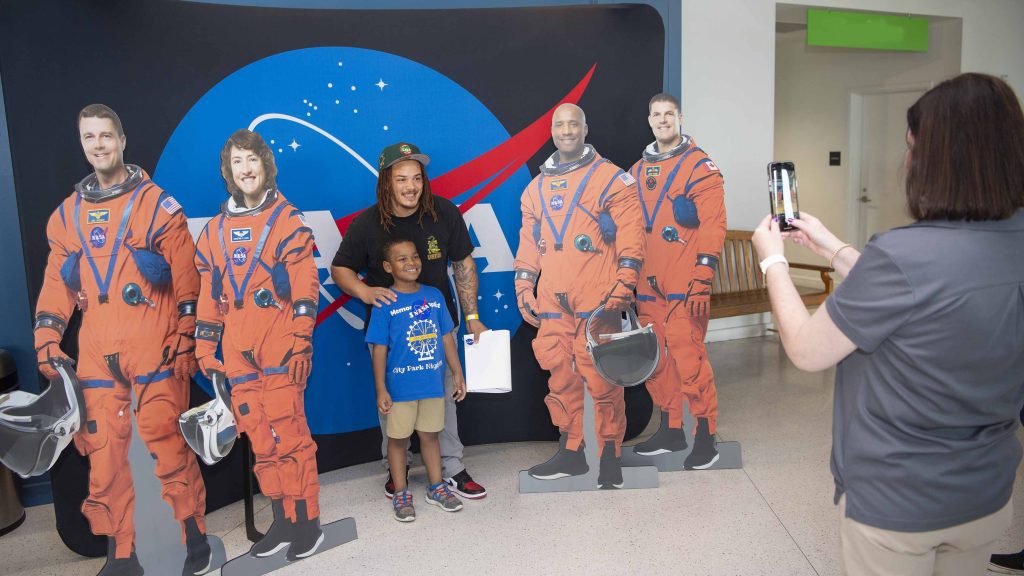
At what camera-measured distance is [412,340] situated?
3355 millimetres

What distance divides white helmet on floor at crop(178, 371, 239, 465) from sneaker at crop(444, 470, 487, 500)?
3.78ft

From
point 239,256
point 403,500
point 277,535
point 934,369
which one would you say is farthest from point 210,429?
point 934,369

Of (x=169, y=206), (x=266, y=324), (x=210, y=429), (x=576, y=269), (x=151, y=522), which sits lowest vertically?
(x=151, y=522)

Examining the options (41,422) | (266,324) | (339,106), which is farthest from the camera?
(339,106)

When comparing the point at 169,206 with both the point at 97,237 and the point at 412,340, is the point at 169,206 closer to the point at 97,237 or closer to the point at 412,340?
the point at 97,237

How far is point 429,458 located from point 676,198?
181 cm

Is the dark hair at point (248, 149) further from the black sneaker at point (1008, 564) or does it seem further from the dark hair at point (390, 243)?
the black sneaker at point (1008, 564)

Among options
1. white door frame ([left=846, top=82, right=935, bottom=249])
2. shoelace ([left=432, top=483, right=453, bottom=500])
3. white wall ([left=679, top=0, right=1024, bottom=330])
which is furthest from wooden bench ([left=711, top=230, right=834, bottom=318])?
shoelace ([left=432, top=483, right=453, bottom=500])

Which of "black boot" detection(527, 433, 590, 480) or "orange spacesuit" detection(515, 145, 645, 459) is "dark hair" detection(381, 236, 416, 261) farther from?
"black boot" detection(527, 433, 590, 480)

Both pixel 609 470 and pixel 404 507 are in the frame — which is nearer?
pixel 404 507

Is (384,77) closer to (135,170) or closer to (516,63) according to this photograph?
(516,63)

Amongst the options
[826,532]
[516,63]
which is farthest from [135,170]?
[826,532]

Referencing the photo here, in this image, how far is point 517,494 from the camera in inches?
147

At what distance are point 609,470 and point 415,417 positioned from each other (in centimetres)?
101
